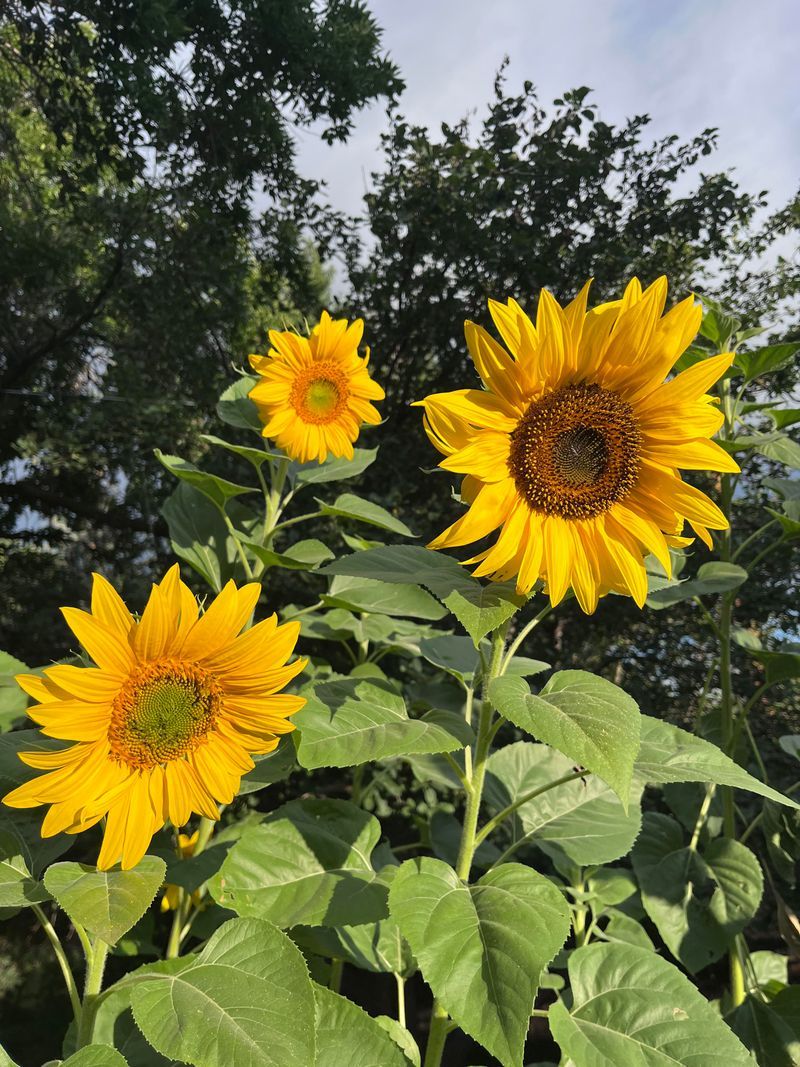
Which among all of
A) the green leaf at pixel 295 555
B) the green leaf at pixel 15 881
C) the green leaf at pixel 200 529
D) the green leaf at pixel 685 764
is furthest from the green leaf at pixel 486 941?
the green leaf at pixel 200 529

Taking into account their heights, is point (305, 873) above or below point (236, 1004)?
above

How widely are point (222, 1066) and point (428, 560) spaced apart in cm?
Answer: 56

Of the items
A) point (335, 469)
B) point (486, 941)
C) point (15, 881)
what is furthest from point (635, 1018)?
point (335, 469)

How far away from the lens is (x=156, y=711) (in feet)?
2.61

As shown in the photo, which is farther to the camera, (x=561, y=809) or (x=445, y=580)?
(x=561, y=809)

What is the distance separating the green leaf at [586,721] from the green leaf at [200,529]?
0.79 meters

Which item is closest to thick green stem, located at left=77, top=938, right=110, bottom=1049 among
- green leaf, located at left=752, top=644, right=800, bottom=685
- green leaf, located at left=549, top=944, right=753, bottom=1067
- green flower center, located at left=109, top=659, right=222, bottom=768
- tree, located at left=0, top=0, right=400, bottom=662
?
green flower center, located at left=109, top=659, right=222, bottom=768

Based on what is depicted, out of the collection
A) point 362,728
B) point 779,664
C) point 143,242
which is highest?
point 143,242

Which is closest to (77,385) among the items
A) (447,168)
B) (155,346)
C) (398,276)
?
(155,346)

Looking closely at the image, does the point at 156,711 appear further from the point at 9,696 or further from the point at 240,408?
the point at 240,408

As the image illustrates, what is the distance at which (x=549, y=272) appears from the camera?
3.21m

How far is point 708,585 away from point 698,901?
0.63m

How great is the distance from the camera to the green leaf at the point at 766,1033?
1.06 m

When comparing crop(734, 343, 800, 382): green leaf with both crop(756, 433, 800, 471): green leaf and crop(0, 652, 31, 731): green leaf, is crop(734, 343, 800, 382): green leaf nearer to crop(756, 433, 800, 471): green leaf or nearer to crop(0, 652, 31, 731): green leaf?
crop(756, 433, 800, 471): green leaf
